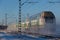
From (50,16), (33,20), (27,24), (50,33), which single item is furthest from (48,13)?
(50,33)

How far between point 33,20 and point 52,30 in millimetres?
4189

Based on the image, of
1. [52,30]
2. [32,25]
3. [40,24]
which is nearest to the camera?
[52,30]

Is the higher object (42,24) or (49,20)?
(49,20)

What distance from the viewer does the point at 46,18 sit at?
35.2 meters

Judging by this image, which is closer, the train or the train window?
the train

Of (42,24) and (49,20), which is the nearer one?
(42,24)

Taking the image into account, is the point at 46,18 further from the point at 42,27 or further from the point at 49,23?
the point at 42,27

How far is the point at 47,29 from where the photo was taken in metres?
29.0

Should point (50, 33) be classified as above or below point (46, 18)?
below

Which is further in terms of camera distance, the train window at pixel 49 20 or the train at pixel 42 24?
the train window at pixel 49 20

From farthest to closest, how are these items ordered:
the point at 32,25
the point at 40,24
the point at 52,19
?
the point at 52,19, the point at 32,25, the point at 40,24

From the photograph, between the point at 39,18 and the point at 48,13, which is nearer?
the point at 39,18

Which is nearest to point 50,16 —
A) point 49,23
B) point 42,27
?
point 49,23

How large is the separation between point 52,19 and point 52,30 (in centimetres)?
700
